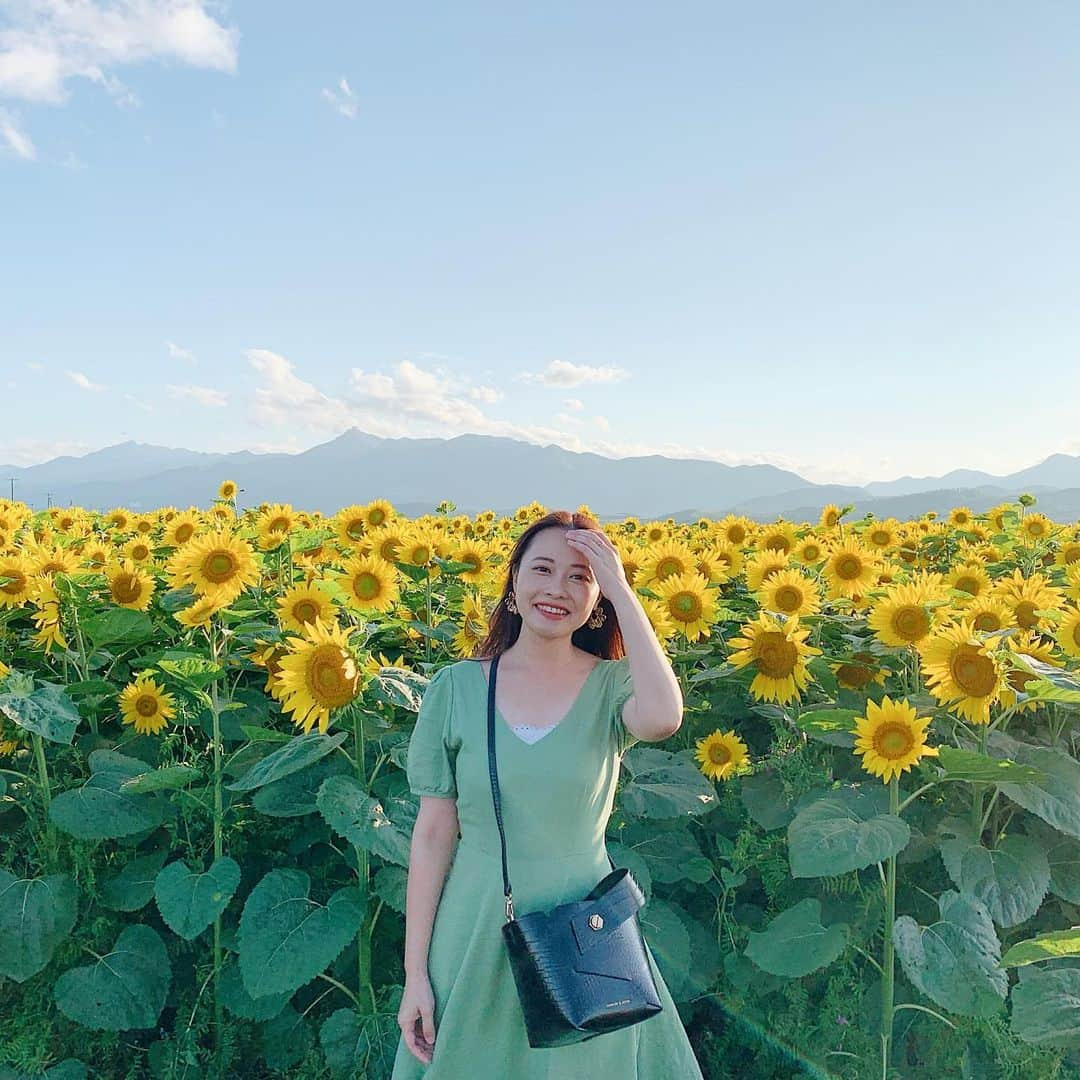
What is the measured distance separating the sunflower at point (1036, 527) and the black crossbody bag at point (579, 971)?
680cm

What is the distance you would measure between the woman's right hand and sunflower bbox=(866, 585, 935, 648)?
2.06 m

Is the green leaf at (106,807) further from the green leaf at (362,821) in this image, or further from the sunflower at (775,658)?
the sunflower at (775,658)

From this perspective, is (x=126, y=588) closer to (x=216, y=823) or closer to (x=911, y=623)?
(x=216, y=823)

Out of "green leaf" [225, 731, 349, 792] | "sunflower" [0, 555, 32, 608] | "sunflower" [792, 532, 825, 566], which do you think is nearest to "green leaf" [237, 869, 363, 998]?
"green leaf" [225, 731, 349, 792]

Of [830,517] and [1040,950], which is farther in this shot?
[830,517]

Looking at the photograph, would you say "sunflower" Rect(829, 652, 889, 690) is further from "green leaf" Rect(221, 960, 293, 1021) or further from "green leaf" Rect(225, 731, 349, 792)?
"green leaf" Rect(221, 960, 293, 1021)

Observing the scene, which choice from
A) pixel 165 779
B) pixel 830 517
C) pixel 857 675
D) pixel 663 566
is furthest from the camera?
pixel 830 517

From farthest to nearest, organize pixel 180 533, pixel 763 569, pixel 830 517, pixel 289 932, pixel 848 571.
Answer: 1. pixel 830 517
2. pixel 180 533
3. pixel 848 571
4. pixel 763 569
5. pixel 289 932

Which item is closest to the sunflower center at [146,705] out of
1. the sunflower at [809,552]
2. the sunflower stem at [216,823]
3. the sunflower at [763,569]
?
the sunflower stem at [216,823]

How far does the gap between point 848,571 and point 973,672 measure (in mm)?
1817

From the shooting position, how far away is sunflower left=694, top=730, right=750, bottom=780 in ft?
13.2

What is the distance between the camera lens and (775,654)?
3936 mm

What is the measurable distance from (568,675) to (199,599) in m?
1.76

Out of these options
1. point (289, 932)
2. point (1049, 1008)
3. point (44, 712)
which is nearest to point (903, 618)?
point (1049, 1008)
